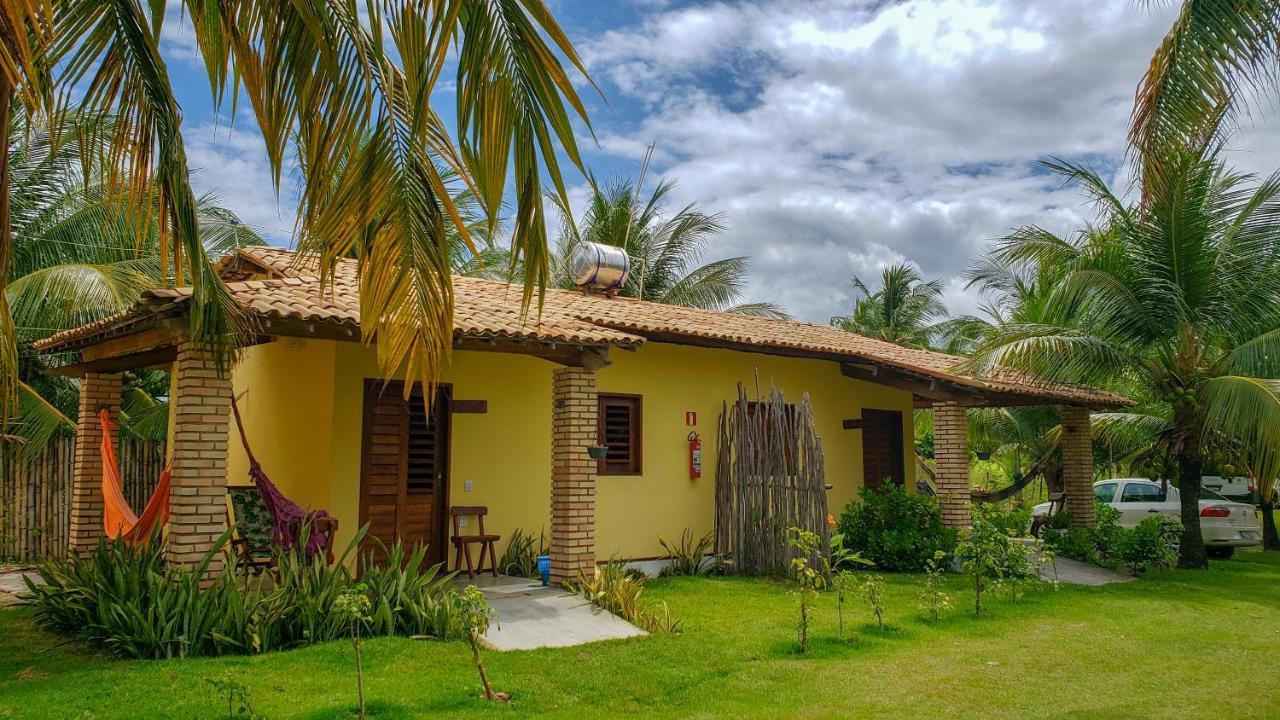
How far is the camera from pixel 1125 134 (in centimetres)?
679

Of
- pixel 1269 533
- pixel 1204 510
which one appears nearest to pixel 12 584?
pixel 1204 510

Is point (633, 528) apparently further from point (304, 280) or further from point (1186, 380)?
point (1186, 380)

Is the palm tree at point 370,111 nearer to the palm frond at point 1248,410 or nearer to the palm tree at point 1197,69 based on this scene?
the palm tree at point 1197,69

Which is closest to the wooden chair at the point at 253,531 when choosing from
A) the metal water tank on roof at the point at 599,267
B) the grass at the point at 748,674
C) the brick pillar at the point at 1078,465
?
the grass at the point at 748,674

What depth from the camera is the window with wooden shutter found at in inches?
444

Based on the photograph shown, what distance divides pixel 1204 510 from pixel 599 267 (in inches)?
452

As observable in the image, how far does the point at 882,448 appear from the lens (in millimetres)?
14797

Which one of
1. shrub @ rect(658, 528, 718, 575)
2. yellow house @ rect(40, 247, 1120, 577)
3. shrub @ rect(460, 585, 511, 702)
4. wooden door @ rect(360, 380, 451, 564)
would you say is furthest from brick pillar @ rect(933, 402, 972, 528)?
shrub @ rect(460, 585, 511, 702)

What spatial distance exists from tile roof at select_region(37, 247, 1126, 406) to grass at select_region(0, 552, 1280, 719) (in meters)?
2.47

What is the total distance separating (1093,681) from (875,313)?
994 inches

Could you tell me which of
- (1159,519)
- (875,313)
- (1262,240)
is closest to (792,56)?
(1262,240)

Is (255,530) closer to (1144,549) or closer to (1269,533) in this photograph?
(1144,549)

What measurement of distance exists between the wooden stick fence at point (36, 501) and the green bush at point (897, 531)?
10616mm

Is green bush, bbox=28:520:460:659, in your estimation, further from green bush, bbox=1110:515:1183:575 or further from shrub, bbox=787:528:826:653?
green bush, bbox=1110:515:1183:575
